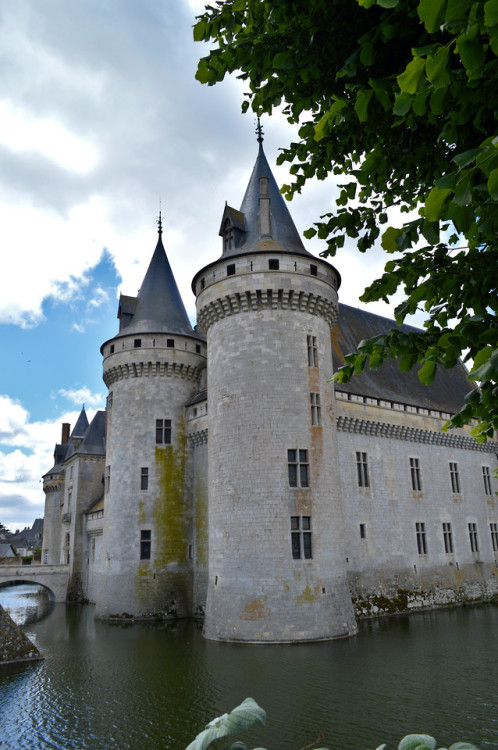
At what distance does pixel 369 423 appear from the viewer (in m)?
25.8

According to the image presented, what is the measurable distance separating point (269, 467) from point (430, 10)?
1781 centimetres

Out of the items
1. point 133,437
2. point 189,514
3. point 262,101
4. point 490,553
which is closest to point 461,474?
point 490,553

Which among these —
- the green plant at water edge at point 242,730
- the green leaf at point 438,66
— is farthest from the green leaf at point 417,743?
the green leaf at point 438,66

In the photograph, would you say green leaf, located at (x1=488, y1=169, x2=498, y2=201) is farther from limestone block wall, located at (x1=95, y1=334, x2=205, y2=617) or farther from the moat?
limestone block wall, located at (x1=95, y1=334, x2=205, y2=617)

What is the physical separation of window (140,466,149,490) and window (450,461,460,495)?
16421 mm

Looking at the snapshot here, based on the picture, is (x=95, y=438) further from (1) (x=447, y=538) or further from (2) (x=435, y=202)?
(2) (x=435, y=202)

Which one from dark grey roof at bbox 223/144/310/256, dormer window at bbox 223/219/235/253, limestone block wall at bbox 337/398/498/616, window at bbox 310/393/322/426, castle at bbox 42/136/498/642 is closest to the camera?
castle at bbox 42/136/498/642

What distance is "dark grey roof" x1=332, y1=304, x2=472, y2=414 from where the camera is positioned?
27252 mm

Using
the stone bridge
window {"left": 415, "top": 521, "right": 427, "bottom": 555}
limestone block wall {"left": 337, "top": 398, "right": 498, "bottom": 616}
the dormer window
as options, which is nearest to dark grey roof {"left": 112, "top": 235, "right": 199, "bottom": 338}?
the dormer window

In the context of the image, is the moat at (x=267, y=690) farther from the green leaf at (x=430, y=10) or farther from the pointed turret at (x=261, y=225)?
the pointed turret at (x=261, y=225)

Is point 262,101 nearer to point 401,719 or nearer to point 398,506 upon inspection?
point 401,719

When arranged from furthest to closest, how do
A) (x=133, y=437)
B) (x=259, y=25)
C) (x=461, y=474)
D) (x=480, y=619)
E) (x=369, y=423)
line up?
(x=461, y=474)
(x=133, y=437)
(x=369, y=423)
(x=480, y=619)
(x=259, y=25)

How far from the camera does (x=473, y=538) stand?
2984cm

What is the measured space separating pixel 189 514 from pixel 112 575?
4.59m
